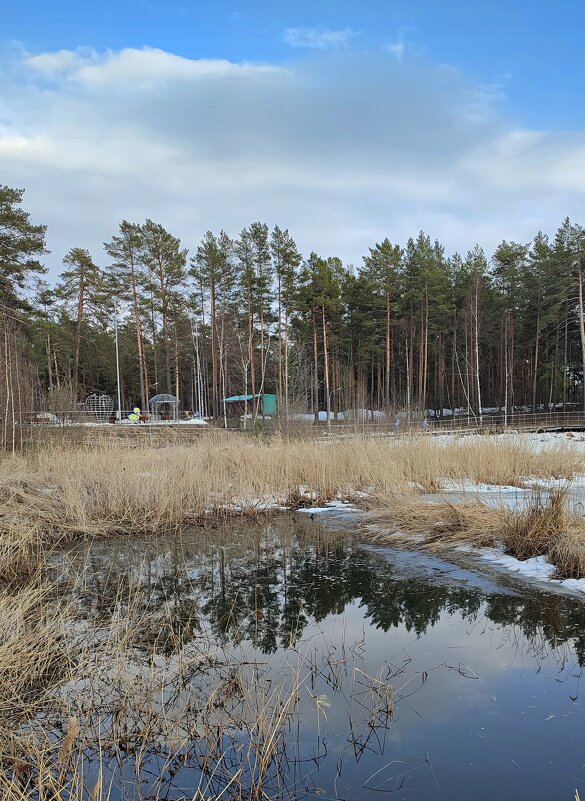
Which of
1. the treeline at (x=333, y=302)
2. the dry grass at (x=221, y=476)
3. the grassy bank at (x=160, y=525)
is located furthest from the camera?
the treeline at (x=333, y=302)

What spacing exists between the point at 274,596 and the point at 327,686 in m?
2.03

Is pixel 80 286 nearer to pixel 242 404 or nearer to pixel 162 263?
pixel 162 263

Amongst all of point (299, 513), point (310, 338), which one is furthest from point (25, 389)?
point (310, 338)

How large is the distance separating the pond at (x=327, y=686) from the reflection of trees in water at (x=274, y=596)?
0.09 ft

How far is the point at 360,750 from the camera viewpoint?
3.20 meters

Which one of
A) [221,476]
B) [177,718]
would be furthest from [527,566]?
[221,476]

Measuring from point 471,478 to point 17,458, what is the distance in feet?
31.6

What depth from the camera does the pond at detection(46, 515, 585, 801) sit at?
2.97 m

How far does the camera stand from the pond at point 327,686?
2971 mm

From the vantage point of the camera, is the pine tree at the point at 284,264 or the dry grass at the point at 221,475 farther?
the pine tree at the point at 284,264

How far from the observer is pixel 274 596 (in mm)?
5922

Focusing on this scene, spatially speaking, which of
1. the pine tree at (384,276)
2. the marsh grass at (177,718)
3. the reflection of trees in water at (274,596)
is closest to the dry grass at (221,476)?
the reflection of trees in water at (274,596)

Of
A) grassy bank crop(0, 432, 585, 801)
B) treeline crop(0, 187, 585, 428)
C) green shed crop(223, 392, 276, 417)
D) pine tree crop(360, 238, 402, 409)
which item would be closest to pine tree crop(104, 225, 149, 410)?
treeline crop(0, 187, 585, 428)

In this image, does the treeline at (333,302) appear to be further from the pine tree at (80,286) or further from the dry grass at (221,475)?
the dry grass at (221,475)
